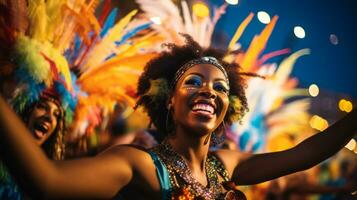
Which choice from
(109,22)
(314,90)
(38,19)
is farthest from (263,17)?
(38,19)

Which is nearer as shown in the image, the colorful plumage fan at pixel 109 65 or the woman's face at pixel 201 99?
the woman's face at pixel 201 99

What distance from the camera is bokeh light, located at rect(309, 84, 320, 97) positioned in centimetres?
462

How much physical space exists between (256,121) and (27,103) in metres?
2.76

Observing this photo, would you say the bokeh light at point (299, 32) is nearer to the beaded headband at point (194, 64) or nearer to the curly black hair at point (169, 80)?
the curly black hair at point (169, 80)

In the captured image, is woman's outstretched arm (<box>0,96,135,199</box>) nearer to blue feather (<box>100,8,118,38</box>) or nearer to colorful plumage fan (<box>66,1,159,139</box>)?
colorful plumage fan (<box>66,1,159,139</box>)

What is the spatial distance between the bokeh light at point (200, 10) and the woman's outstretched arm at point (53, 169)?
3185mm

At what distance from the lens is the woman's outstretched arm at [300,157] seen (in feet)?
6.25

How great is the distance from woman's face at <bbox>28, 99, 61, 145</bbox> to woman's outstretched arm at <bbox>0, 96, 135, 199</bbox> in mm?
2078

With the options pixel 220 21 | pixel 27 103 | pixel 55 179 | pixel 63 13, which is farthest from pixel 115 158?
pixel 220 21

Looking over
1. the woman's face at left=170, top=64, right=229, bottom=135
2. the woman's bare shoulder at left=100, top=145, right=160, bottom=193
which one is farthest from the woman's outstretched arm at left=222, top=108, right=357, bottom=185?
the woman's bare shoulder at left=100, top=145, right=160, bottom=193

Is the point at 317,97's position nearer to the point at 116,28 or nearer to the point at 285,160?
the point at 116,28

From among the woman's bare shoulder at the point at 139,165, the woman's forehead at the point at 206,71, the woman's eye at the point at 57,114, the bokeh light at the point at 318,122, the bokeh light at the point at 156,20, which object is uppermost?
the bokeh light at the point at 156,20

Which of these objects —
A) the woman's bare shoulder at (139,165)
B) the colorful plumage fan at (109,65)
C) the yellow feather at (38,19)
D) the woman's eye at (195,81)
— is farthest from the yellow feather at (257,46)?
the woman's bare shoulder at (139,165)

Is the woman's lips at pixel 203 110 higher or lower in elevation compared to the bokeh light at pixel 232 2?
lower
